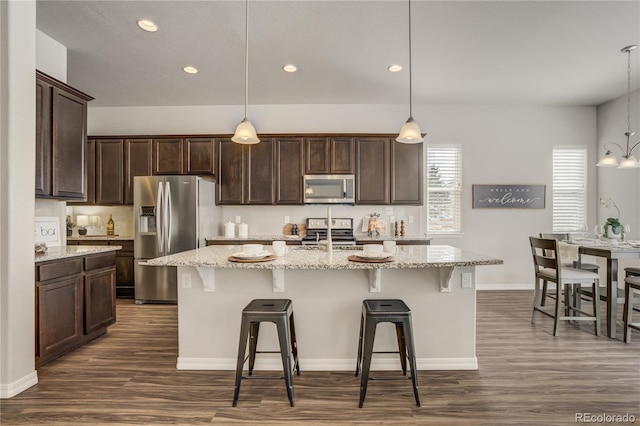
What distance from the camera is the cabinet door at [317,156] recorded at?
474cm

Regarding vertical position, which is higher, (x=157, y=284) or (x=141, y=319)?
(x=157, y=284)

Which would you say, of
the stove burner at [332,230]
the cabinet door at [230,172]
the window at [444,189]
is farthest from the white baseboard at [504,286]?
the cabinet door at [230,172]

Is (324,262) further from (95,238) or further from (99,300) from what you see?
(95,238)

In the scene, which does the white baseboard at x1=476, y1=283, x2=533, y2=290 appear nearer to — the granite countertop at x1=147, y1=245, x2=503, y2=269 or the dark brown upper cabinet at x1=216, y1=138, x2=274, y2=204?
the granite countertop at x1=147, y1=245, x2=503, y2=269

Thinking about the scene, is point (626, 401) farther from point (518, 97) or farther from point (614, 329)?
point (518, 97)

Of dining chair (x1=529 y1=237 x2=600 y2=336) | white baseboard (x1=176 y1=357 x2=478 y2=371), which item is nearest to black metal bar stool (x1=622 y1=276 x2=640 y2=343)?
dining chair (x1=529 y1=237 x2=600 y2=336)

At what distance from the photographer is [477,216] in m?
5.19

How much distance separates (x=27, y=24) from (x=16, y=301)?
1.93 m

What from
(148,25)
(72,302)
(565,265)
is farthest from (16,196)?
(565,265)

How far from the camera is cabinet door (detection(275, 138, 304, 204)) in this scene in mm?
Result: 4754

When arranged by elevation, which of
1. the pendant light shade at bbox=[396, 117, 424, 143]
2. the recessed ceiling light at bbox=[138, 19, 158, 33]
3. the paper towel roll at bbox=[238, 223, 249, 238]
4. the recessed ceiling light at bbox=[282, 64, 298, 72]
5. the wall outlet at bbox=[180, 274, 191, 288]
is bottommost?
the wall outlet at bbox=[180, 274, 191, 288]

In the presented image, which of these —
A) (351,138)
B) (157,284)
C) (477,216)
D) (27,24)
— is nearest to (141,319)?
(157,284)

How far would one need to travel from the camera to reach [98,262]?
3143 mm

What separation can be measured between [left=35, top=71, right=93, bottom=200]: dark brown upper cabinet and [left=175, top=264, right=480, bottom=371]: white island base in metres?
1.55
